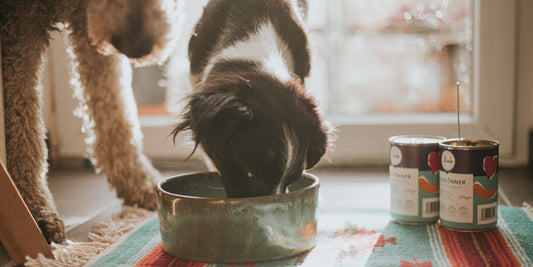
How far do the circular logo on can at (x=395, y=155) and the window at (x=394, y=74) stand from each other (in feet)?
2.29

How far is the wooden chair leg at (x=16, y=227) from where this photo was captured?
111 centimetres

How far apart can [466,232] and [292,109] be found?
0.50 m

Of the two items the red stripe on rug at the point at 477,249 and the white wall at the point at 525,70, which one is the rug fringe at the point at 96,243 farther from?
the white wall at the point at 525,70

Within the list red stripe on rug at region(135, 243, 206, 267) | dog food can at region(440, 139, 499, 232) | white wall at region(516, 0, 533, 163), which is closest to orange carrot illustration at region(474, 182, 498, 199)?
dog food can at region(440, 139, 499, 232)

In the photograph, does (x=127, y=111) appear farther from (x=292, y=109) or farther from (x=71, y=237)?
(x=292, y=109)

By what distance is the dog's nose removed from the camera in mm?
1438

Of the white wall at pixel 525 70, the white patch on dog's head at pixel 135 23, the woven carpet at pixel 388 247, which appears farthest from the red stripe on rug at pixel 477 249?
the white wall at pixel 525 70

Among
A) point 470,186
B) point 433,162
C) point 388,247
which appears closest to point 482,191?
point 470,186

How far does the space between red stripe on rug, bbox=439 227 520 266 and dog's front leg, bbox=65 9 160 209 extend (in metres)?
0.87

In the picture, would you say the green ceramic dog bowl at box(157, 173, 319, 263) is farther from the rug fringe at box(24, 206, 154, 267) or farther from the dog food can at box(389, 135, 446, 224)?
the dog food can at box(389, 135, 446, 224)

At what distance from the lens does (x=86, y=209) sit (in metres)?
1.67

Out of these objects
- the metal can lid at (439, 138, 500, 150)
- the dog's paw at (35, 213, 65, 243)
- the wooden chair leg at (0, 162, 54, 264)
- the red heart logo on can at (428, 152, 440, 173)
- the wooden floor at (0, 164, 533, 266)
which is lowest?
the wooden floor at (0, 164, 533, 266)

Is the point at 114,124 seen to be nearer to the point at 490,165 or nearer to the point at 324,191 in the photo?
A: the point at 324,191

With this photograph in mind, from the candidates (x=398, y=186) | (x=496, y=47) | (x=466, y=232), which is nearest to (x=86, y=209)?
(x=398, y=186)
